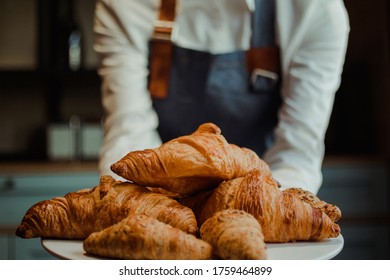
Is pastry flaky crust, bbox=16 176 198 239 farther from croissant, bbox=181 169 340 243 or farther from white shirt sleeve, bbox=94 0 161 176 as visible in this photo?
white shirt sleeve, bbox=94 0 161 176

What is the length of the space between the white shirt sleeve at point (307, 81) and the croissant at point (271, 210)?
32 centimetres

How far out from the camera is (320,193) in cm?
145

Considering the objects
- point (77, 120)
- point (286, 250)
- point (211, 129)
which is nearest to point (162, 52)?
point (211, 129)

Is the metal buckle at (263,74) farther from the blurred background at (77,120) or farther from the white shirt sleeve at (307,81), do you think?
the blurred background at (77,120)

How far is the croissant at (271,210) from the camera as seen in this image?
447mm

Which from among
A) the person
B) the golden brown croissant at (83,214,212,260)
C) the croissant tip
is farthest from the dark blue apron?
the golden brown croissant at (83,214,212,260)

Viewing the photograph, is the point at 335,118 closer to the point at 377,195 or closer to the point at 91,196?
the point at 377,195

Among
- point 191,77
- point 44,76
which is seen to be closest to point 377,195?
point 191,77

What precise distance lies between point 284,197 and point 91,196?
0.50ft

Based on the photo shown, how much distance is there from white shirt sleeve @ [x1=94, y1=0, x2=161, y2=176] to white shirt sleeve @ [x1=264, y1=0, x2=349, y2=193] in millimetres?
196

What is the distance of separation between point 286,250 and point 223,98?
0.54 m

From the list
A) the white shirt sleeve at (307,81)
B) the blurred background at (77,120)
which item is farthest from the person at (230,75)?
the blurred background at (77,120)

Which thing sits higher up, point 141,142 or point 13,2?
point 13,2

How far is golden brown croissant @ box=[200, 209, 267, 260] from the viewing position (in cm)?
38
